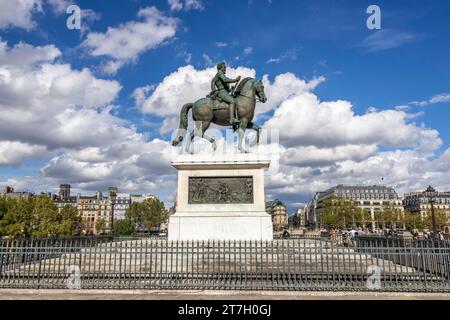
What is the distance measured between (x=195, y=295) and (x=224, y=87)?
1249 cm

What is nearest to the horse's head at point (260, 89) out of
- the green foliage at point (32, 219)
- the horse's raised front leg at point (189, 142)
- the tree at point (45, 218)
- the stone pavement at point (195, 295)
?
the horse's raised front leg at point (189, 142)

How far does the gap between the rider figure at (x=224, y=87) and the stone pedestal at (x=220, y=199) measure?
7.74ft

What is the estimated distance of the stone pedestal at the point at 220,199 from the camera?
705 inches

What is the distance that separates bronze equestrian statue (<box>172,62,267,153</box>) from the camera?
63.8 ft

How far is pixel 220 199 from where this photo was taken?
61.1ft

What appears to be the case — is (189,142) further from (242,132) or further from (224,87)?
(224,87)

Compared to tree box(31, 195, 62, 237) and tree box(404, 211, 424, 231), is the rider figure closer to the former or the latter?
tree box(31, 195, 62, 237)

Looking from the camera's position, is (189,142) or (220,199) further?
(189,142)

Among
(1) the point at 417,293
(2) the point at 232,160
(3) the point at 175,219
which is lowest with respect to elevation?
(1) the point at 417,293

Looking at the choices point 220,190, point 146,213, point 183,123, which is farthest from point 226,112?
point 146,213
